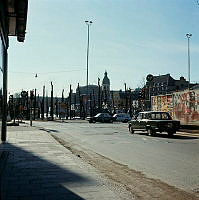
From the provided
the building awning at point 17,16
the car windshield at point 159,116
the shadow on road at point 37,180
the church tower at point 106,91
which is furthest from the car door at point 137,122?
the church tower at point 106,91

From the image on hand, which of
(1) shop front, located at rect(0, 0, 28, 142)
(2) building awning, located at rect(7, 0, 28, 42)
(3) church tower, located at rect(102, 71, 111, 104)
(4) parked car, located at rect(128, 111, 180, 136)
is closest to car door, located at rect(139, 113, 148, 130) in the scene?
(4) parked car, located at rect(128, 111, 180, 136)

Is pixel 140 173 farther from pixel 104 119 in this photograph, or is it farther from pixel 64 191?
pixel 104 119

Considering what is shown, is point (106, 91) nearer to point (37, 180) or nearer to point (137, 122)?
point (137, 122)

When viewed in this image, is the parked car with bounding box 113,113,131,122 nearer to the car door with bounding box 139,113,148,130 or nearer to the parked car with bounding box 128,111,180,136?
the parked car with bounding box 128,111,180,136

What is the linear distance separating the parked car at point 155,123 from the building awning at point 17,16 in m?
10.8

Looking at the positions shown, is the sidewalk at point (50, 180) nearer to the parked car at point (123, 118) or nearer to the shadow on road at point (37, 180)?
the shadow on road at point (37, 180)

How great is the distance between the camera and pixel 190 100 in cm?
2822

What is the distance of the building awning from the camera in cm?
966

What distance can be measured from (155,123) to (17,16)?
12712mm

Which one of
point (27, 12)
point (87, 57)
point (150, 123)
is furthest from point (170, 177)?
point (87, 57)

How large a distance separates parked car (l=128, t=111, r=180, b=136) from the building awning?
427 inches

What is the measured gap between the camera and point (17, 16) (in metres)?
10.8

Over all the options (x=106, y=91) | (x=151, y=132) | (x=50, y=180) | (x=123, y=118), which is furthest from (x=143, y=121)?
(x=106, y=91)

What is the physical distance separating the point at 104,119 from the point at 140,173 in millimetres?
42632
